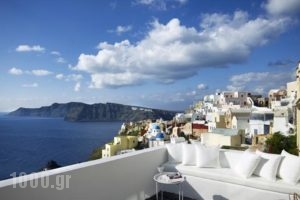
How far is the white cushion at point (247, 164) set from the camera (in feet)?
10.6

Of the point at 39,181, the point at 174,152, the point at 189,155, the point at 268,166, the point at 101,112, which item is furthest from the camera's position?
the point at 101,112

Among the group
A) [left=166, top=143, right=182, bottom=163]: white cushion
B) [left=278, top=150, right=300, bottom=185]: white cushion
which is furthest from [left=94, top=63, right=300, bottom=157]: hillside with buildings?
[left=278, top=150, right=300, bottom=185]: white cushion

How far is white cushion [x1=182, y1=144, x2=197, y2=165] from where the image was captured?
3.87 meters

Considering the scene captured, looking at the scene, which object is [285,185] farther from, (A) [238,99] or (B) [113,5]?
(A) [238,99]

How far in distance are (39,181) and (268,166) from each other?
2.56 meters

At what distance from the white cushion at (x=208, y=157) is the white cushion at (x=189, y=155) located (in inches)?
3.6

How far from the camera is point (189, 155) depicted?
389 centimetres

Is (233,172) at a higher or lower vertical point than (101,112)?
lower

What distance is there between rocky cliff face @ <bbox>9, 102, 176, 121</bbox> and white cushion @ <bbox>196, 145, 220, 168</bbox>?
169 ft

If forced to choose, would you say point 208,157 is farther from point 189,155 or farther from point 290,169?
point 290,169

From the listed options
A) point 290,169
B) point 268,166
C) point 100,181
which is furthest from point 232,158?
point 100,181

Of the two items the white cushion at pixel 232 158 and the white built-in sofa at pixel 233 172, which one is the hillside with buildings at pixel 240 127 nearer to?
the white built-in sofa at pixel 233 172

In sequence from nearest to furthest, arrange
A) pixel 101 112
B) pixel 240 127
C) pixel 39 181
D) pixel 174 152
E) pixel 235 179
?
pixel 39 181 → pixel 235 179 → pixel 174 152 → pixel 240 127 → pixel 101 112

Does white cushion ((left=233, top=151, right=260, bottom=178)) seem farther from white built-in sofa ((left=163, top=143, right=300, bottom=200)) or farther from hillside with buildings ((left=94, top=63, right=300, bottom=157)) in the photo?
hillside with buildings ((left=94, top=63, right=300, bottom=157))
